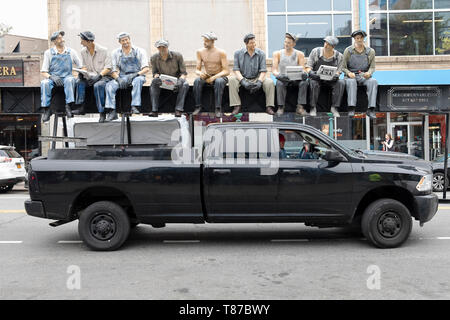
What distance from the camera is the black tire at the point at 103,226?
6309 millimetres

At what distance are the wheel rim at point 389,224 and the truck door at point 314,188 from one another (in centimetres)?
53

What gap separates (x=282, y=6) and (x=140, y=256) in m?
16.8

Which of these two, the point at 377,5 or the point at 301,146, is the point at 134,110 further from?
the point at 377,5

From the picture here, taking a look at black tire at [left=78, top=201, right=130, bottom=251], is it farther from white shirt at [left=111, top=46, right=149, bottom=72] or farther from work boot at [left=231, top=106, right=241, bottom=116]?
white shirt at [left=111, top=46, right=149, bottom=72]

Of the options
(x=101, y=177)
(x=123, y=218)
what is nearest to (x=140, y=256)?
(x=123, y=218)

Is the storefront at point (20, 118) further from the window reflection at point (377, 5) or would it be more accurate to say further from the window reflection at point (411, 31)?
the window reflection at point (411, 31)

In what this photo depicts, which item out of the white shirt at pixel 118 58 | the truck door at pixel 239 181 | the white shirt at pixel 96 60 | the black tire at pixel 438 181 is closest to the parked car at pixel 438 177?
the black tire at pixel 438 181

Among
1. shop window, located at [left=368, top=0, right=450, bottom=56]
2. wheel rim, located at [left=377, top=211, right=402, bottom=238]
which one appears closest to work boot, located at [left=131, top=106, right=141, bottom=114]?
wheel rim, located at [left=377, top=211, right=402, bottom=238]

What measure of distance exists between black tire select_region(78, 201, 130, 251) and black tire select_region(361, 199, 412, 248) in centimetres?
350

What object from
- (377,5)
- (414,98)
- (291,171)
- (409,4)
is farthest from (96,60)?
(409,4)

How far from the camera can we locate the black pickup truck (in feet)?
20.6

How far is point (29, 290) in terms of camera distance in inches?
184

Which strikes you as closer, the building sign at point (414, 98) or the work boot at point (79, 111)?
the work boot at point (79, 111)

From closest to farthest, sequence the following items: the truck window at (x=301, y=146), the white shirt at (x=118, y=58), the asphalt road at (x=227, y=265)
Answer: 1. the asphalt road at (x=227, y=265)
2. the truck window at (x=301, y=146)
3. the white shirt at (x=118, y=58)
